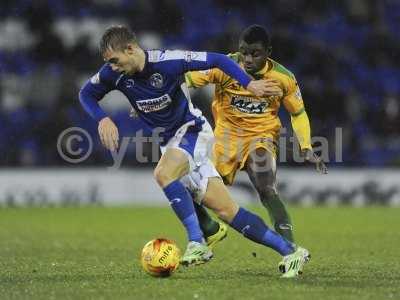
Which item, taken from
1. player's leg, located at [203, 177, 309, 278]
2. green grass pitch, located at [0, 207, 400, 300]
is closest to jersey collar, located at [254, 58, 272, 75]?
player's leg, located at [203, 177, 309, 278]

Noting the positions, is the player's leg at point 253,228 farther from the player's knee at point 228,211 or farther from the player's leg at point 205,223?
the player's leg at point 205,223

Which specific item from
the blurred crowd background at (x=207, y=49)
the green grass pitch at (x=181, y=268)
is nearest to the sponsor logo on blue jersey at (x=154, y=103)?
the green grass pitch at (x=181, y=268)

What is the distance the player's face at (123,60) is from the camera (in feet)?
24.0

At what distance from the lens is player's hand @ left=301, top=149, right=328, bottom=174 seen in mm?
8023

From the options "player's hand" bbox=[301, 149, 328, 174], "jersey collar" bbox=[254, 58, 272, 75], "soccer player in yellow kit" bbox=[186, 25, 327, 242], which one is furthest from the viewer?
"jersey collar" bbox=[254, 58, 272, 75]

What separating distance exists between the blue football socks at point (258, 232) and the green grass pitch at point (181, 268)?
0.82ft

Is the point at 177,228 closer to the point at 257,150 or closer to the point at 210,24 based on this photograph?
the point at 257,150

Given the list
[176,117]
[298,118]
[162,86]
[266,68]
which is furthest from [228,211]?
[266,68]

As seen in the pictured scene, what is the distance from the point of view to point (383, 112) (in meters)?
21.5

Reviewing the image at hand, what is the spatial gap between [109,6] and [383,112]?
6722 mm

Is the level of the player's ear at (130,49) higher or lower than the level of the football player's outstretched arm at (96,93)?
higher

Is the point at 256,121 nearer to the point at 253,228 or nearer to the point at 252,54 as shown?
the point at 252,54

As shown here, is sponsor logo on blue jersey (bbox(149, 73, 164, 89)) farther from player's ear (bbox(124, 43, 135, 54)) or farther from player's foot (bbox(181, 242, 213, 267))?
player's foot (bbox(181, 242, 213, 267))

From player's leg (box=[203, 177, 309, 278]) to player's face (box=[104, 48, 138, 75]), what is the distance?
1.07 m
